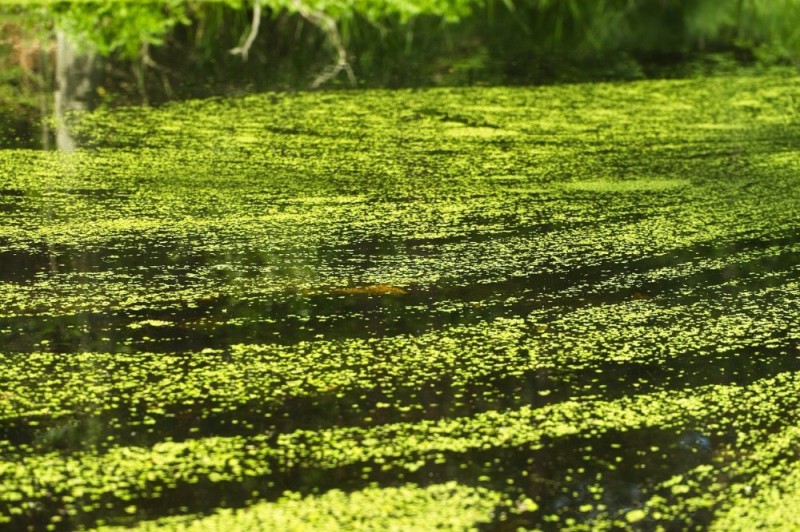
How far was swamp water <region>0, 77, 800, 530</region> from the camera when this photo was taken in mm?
1638

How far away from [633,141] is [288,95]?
1.25 metres

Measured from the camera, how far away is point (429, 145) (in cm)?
362

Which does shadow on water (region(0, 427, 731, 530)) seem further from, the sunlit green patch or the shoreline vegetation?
the shoreline vegetation

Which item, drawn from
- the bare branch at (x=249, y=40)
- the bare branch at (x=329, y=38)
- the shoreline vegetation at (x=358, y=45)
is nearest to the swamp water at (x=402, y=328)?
the shoreline vegetation at (x=358, y=45)

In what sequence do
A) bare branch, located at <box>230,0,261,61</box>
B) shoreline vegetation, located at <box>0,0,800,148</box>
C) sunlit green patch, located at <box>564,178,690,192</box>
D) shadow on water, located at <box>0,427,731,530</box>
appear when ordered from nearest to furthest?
shadow on water, located at <box>0,427,731,530</box>
sunlit green patch, located at <box>564,178,690,192</box>
shoreline vegetation, located at <box>0,0,800,148</box>
bare branch, located at <box>230,0,261,61</box>

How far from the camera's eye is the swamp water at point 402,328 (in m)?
1.64

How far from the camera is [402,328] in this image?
2217mm

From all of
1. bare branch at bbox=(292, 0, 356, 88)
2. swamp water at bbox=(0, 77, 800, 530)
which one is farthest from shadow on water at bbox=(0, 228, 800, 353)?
bare branch at bbox=(292, 0, 356, 88)

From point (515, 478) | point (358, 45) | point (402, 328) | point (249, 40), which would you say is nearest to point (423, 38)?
point (358, 45)

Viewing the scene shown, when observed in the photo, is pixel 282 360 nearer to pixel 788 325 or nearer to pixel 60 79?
pixel 788 325

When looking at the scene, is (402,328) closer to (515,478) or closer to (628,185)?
(515,478)

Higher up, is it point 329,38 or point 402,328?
point 329,38

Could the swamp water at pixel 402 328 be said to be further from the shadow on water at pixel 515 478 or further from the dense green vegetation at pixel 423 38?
the dense green vegetation at pixel 423 38

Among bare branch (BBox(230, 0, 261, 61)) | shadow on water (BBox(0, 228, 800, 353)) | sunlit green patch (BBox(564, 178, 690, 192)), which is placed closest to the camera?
shadow on water (BBox(0, 228, 800, 353))
